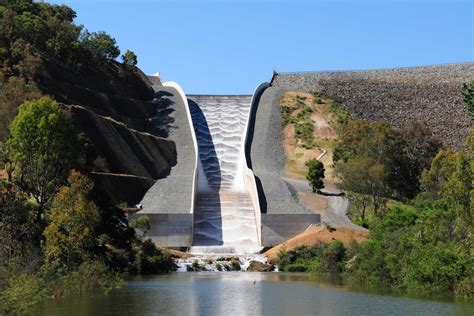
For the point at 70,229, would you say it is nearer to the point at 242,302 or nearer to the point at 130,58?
the point at 242,302

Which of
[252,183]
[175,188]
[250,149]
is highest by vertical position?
[250,149]

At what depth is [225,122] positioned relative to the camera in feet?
276

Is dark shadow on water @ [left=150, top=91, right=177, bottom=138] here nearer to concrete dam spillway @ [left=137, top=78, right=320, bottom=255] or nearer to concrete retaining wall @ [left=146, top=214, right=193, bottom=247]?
concrete dam spillway @ [left=137, top=78, right=320, bottom=255]

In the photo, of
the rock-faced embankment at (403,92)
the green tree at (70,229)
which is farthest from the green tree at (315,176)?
the green tree at (70,229)

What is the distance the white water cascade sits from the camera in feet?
192

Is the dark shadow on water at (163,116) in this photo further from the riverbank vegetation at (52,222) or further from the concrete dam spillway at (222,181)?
the riverbank vegetation at (52,222)

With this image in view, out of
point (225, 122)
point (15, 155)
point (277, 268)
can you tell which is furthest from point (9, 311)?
point (225, 122)

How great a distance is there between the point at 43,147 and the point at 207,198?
2775cm

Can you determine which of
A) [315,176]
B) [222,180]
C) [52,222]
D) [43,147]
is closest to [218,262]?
[315,176]

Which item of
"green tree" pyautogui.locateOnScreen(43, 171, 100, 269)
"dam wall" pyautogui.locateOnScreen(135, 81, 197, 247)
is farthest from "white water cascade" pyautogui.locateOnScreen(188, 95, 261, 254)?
"green tree" pyautogui.locateOnScreen(43, 171, 100, 269)

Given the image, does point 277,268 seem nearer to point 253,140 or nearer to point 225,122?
point 253,140

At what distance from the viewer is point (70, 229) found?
3512 cm

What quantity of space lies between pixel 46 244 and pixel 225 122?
166 feet

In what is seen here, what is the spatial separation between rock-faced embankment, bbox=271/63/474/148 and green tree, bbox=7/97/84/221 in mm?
48350
